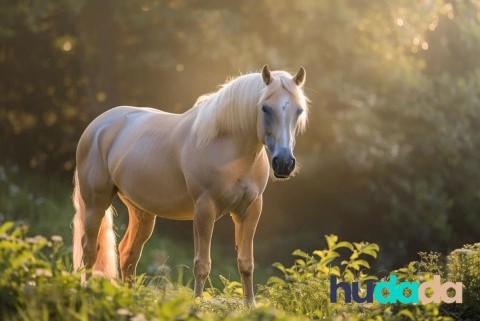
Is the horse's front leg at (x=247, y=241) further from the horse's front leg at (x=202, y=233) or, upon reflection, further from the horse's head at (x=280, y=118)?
the horse's head at (x=280, y=118)

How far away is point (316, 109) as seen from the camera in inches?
576

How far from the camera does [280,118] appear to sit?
17.9 ft

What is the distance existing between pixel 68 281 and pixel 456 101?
38.9 feet

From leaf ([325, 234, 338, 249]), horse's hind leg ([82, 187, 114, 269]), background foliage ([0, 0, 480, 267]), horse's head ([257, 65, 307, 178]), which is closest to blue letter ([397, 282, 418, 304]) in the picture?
leaf ([325, 234, 338, 249])

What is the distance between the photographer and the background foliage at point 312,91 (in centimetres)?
1430

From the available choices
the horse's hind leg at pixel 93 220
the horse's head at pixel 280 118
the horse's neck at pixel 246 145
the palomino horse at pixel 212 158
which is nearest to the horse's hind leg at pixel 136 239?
the palomino horse at pixel 212 158

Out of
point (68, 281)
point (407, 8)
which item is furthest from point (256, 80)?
point (407, 8)

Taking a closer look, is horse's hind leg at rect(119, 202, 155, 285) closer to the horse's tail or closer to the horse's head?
the horse's tail

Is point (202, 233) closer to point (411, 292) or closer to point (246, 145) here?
point (246, 145)

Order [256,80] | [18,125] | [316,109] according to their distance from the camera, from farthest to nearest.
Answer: [18,125], [316,109], [256,80]

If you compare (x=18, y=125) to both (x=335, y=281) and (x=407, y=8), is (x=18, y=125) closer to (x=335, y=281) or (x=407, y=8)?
(x=407, y=8)

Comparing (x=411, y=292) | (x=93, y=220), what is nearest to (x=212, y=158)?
(x=411, y=292)

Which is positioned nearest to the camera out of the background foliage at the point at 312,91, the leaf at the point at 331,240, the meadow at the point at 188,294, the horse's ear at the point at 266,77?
the meadow at the point at 188,294

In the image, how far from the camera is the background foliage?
14297mm
